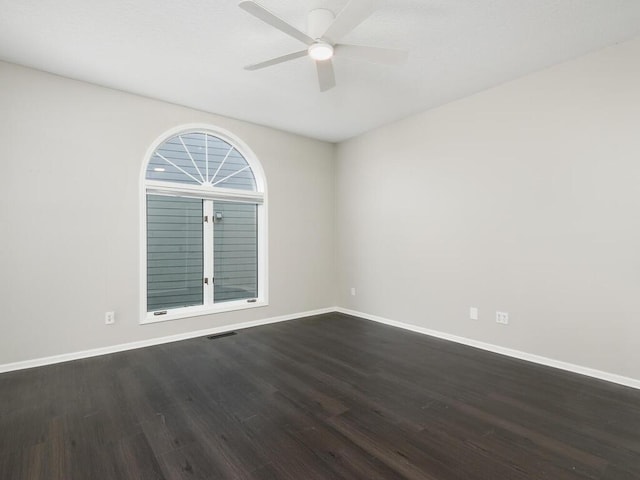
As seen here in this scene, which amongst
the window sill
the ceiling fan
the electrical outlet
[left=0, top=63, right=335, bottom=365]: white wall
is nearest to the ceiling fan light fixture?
the ceiling fan

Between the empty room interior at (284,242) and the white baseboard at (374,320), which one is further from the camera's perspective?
the white baseboard at (374,320)

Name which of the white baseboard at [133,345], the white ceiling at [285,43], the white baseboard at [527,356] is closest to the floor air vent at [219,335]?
the white baseboard at [133,345]

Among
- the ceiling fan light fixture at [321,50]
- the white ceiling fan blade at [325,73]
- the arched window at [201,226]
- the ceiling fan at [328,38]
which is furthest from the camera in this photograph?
the arched window at [201,226]

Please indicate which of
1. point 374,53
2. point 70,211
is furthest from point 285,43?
point 70,211

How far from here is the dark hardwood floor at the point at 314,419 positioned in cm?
165

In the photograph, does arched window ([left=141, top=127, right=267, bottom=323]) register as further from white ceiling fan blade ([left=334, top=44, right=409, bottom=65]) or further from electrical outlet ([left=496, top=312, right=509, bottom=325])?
electrical outlet ([left=496, top=312, right=509, bottom=325])

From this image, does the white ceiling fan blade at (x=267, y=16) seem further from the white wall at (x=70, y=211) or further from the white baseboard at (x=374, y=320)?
the white baseboard at (x=374, y=320)

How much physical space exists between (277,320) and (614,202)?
155 inches

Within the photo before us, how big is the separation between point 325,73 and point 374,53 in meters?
0.41

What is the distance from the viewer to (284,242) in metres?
4.74

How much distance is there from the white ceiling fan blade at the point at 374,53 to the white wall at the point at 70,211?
2384mm

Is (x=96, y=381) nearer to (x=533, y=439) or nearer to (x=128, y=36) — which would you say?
(x=128, y=36)

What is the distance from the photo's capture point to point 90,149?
327 cm

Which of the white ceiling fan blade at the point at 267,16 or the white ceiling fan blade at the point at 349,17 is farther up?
the white ceiling fan blade at the point at 349,17
